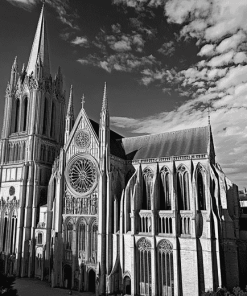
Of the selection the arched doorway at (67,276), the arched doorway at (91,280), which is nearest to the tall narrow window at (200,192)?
the arched doorway at (91,280)

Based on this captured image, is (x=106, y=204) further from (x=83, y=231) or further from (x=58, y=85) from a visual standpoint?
(x=58, y=85)

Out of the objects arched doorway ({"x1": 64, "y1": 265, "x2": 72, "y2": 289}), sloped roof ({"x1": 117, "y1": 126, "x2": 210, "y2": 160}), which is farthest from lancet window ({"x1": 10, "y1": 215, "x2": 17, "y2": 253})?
sloped roof ({"x1": 117, "y1": 126, "x2": 210, "y2": 160})

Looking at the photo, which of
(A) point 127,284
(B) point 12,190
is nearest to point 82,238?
(A) point 127,284

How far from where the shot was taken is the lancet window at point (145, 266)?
114 ft

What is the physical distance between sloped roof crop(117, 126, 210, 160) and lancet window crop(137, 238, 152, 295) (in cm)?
1388

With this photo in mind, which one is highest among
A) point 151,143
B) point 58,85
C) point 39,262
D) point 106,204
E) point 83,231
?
point 58,85

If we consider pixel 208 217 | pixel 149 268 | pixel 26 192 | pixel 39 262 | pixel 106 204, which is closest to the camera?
pixel 208 217

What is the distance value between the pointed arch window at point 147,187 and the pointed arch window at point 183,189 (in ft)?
14.2

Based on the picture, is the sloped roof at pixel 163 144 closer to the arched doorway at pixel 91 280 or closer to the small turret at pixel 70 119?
the small turret at pixel 70 119

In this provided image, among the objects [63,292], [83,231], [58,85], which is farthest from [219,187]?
[58,85]

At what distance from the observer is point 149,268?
3538 cm

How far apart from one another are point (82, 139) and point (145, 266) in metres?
22.0

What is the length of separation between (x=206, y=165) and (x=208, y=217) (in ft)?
25.4

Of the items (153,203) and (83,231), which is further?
(83,231)
